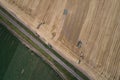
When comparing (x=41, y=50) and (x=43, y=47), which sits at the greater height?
(x=43, y=47)

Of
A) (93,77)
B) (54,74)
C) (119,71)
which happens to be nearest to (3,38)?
(54,74)

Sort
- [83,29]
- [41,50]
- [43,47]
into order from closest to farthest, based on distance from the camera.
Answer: [83,29]
[43,47]
[41,50]

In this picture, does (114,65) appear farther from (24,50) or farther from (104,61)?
(24,50)

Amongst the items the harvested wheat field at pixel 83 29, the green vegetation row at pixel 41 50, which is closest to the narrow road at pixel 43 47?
the green vegetation row at pixel 41 50

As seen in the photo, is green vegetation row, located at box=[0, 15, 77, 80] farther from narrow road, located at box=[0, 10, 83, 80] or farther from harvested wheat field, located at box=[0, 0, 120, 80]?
harvested wheat field, located at box=[0, 0, 120, 80]

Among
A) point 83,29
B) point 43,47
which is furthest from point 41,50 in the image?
point 83,29

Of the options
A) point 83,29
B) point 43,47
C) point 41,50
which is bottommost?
point 41,50

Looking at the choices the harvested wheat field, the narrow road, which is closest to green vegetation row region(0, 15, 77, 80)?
the narrow road

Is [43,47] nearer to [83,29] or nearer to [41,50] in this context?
[41,50]

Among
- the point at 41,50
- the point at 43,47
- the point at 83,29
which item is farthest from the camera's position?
the point at 41,50
